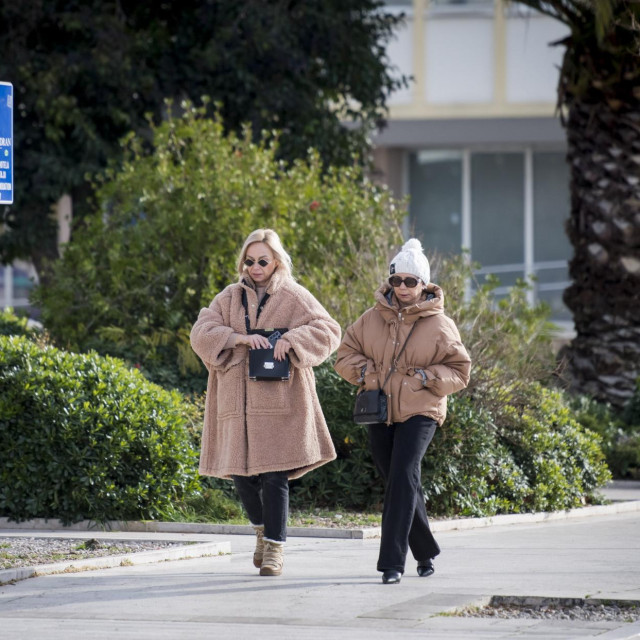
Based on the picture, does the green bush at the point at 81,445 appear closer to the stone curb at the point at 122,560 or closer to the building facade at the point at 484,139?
the stone curb at the point at 122,560

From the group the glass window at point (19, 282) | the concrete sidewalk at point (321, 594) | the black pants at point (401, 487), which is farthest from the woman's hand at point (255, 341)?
the glass window at point (19, 282)

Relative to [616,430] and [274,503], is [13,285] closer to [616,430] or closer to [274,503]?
[616,430]

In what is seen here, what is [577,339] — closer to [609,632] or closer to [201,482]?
[201,482]

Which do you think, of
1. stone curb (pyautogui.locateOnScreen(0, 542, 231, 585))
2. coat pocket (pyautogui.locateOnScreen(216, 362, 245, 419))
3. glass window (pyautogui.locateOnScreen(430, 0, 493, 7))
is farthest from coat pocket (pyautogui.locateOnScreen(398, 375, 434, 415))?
glass window (pyautogui.locateOnScreen(430, 0, 493, 7))

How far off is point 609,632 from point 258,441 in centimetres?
228

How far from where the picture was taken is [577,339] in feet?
54.5

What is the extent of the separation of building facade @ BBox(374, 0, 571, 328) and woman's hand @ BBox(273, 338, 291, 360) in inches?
575

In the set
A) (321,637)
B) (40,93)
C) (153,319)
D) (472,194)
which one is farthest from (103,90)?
(321,637)

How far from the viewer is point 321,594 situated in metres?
7.39

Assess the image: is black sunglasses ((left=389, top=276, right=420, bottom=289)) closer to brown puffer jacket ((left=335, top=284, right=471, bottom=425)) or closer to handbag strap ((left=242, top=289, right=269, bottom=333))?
brown puffer jacket ((left=335, top=284, right=471, bottom=425))

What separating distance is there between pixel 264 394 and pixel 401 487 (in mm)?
884

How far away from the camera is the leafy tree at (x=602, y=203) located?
15.9 metres

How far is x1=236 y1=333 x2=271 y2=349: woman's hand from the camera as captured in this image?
7.91 metres

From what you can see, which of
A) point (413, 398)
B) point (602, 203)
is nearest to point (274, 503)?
point (413, 398)
